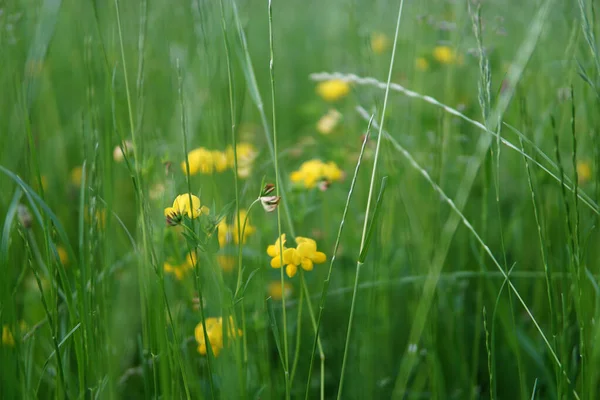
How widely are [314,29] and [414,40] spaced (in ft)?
8.48

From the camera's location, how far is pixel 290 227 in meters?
1.00

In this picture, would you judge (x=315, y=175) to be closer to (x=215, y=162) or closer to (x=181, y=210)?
(x=215, y=162)

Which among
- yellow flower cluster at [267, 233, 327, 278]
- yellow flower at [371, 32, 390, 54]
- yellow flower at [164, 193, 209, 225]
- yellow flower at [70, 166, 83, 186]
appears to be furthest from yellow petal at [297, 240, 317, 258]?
yellow flower at [371, 32, 390, 54]

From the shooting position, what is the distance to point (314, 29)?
426 centimetres

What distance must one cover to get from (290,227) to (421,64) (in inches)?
57.4

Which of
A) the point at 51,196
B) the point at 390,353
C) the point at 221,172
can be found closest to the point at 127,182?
the point at 51,196

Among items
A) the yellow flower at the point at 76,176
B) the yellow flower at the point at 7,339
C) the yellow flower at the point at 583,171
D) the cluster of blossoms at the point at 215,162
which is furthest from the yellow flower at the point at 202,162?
the yellow flower at the point at 583,171

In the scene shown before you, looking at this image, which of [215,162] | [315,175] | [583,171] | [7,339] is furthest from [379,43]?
[7,339]

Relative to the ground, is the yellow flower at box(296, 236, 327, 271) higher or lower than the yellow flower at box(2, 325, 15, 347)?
higher

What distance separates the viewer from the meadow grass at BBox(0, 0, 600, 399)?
0.87 metres

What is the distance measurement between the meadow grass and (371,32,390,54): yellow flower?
0.06 metres

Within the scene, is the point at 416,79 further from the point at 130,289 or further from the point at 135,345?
the point at 130,289

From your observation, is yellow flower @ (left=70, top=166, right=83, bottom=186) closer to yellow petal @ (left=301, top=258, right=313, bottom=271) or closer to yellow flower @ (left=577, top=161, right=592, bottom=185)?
yellow petal @ (left=301, top=258, right=313, bottom=271)

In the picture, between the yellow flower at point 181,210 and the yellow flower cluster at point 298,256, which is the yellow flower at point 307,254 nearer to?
the yellow flower cluster at point 298,256
